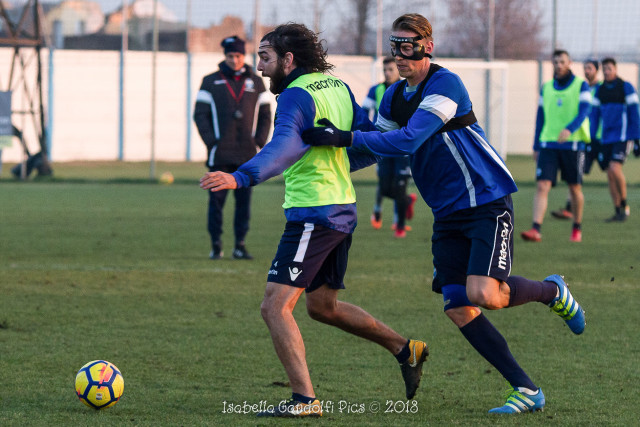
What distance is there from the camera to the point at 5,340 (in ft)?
21.3

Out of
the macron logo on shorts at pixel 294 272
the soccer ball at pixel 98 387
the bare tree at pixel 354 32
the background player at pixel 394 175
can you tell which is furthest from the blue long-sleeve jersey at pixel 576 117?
the bare tree at pixel 354 32

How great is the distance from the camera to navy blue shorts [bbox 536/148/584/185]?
1223cm

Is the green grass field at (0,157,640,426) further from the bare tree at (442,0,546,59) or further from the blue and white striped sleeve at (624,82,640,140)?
the bare tree at (442,0,546,59)

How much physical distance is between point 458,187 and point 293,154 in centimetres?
85

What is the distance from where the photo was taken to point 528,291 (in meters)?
5.10

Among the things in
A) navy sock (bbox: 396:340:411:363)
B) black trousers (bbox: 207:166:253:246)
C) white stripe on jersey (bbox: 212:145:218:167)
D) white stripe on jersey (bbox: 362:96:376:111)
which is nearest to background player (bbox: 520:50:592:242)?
white stripe on jersey (bbox: 362:96:376:111)

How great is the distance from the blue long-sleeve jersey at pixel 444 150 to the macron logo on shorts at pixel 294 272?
64 cm

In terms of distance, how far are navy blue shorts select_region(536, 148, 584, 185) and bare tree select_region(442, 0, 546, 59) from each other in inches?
686

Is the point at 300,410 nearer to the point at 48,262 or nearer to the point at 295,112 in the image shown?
the point at 295,112

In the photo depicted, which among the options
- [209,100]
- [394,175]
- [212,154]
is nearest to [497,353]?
[212,154]

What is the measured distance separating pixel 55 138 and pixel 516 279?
2709 cm

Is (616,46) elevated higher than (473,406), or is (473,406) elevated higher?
(616,46)

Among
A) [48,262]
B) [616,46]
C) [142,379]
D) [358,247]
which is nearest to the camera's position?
[142,379]

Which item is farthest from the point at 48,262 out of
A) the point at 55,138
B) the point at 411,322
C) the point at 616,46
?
the point at 616,46
